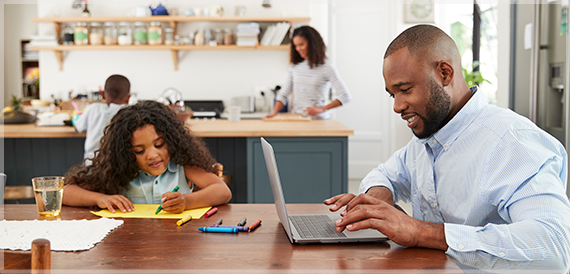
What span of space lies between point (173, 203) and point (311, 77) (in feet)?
8.89

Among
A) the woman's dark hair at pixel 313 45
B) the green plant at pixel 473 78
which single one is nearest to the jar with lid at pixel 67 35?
the woman's dark hair at pixel 313 45

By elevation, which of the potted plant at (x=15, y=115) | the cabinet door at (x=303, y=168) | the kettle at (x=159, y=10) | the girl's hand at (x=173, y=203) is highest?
the kettle at (x=159, y=10)

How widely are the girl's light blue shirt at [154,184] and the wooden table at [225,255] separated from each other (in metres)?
0.49

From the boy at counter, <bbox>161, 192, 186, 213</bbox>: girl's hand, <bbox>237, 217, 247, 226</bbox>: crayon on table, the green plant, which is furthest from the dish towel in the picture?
the green plant

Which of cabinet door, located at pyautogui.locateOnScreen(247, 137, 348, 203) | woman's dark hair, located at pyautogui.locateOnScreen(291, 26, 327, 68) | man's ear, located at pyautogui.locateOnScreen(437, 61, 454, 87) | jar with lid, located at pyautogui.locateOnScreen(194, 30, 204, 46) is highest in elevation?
jar with lid, located at pyautogui.locateOnScreen(194, 30, 204, 46)

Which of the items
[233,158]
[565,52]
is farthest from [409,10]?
[233,158]

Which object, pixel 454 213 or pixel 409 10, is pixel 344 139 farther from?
pixel 409 10

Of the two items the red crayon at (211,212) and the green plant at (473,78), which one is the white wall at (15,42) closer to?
the green plant at (473,78)

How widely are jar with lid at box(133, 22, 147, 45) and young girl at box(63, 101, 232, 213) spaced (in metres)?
3.50

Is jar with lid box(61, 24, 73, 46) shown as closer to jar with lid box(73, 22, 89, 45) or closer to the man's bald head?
jar with lid box(73, 22, 89, 45)

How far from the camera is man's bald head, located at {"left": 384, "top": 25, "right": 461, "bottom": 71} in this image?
109 centimetres

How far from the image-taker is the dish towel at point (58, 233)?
38.1 inches

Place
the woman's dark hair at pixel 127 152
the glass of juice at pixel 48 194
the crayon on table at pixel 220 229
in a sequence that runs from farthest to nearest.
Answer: the woman's dark hair at pixel 127 152 < the glass of juice at pixel 48 194 < the crayon on table at pixel 220 229

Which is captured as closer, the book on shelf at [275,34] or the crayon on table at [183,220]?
the crayon on table at [183,220]
